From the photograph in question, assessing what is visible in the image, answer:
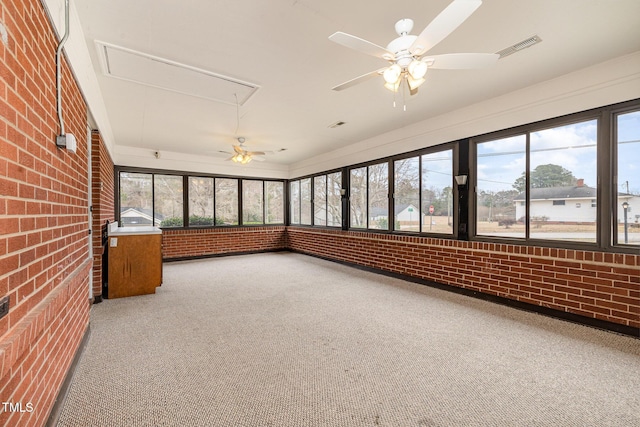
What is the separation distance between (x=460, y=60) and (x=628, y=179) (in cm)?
236

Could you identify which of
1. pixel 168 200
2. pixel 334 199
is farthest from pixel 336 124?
pixel 168 200

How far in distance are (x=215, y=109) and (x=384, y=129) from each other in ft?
9.76

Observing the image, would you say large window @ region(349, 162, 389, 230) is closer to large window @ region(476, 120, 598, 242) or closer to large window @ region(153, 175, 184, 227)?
large window @ region(476, 120, 598, 242)

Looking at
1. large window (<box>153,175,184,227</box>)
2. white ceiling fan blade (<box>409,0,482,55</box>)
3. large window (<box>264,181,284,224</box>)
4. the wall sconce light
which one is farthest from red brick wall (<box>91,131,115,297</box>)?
the wall sconce light

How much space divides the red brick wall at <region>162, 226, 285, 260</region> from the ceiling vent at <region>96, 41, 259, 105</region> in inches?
172

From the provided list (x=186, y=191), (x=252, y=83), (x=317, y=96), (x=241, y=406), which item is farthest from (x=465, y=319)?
(x=186, y=191)

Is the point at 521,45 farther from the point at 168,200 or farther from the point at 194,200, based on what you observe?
the point at 168,200

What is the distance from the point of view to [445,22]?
1.77 metres

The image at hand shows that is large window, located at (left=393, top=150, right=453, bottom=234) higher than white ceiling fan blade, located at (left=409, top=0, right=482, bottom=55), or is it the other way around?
white ceiling fan blade, located at (left=409, top=0, right=482, bottom=55)

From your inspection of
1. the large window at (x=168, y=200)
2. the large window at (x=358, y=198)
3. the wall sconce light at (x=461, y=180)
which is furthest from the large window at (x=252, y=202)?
the wall sconce light at (x=461, y=180)

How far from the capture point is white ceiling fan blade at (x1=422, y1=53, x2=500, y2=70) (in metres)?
2.13

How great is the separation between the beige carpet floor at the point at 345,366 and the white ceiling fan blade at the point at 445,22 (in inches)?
96.1

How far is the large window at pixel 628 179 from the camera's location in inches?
112

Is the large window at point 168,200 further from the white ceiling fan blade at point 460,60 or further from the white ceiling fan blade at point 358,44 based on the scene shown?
the white ceiling fan blade at point 460,60
